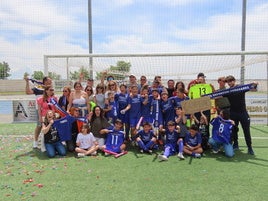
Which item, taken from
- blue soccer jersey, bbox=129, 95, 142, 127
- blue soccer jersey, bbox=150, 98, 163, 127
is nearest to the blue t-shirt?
blue soccer jersey, bbox=129, 95, 142, 127

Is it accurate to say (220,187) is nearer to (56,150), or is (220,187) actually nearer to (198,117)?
(198,117)

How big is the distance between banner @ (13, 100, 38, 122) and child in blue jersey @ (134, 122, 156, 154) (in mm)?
5684

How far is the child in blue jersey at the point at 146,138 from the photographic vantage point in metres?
5.53

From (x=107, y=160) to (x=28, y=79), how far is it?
274cm

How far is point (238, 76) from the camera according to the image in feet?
27.7

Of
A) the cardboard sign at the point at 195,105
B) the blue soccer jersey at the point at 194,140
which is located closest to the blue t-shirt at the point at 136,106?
the cardboard sign at the point at 195,105

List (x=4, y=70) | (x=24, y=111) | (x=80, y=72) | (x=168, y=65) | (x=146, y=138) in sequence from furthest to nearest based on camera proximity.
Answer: (x=4, y=70) < (x=24, y=111) < (x=80, y=72) < (x=168, y=65) < (x=146, y=138)

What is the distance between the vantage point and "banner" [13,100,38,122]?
31.7ft

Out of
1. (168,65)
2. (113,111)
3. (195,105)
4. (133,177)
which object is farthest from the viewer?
(168,65)

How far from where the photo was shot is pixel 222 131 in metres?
5.38

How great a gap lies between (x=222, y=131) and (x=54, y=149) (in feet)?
12.4

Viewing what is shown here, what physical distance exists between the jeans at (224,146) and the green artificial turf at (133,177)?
5.6 inches

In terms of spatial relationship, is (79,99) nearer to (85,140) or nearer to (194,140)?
(85,140)

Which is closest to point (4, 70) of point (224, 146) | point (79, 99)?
point (79, 99)
